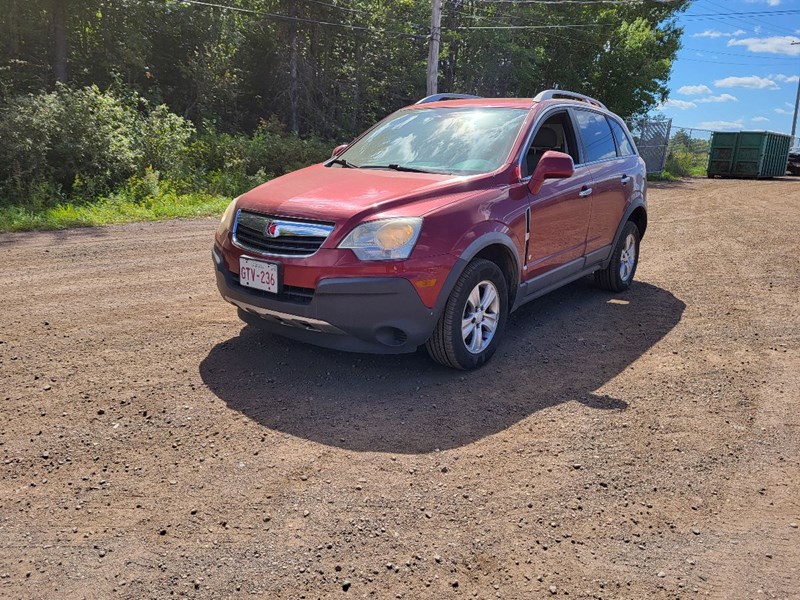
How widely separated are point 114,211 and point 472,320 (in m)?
8.75

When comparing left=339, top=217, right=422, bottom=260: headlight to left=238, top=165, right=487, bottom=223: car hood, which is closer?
left=339, top=217, right=422, bottom=260: headlight

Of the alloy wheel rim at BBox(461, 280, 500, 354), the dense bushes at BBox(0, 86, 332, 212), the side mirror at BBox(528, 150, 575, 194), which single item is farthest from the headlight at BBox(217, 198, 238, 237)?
the dense bushes at BBox(0, 86, 332, 212)

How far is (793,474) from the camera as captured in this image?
3205 millimetres

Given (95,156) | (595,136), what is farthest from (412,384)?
(95,156)

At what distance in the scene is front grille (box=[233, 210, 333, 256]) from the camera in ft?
12.6

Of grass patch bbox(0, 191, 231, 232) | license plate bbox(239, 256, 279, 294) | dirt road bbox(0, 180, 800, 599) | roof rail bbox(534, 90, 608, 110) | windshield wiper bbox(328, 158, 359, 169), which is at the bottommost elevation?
dirt road bbox(0, 180, 800, 599)

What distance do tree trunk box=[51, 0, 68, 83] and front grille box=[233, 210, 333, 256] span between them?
Result: 58.4 feet

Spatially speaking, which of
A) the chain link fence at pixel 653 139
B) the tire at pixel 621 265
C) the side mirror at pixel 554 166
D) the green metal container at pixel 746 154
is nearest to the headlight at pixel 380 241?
the side mirror at pixel 554 166

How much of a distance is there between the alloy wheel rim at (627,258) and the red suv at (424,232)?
1104mm

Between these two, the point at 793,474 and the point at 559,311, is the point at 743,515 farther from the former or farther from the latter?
the point at 559,311

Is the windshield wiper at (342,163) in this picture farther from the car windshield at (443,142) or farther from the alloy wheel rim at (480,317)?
the alloy wheel rim at (480,317)

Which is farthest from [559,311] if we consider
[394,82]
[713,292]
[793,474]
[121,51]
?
[394,82]

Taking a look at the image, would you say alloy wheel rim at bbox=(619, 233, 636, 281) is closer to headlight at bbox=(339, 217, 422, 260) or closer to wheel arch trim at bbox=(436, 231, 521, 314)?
wheel arch trim at bbox=(436, 231, 521, 314)

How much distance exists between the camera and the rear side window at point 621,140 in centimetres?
647
